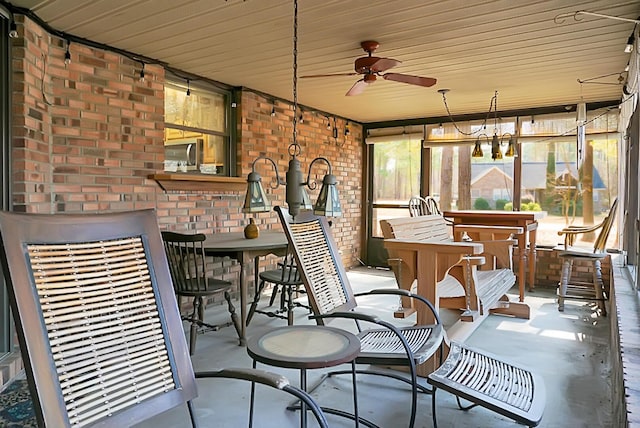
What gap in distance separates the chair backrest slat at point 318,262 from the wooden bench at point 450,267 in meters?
0.68

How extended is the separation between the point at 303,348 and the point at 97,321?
2.35 feet

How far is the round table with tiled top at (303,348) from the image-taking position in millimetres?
1522

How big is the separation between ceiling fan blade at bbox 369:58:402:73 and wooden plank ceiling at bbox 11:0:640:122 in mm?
172

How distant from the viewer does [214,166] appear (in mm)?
4707

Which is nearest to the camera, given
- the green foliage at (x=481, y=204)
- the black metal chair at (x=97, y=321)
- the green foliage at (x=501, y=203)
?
the black metal chair at (x=97, y=321)

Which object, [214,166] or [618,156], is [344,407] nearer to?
[214,166]

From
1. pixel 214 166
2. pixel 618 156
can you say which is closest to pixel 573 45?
pixel 618 156

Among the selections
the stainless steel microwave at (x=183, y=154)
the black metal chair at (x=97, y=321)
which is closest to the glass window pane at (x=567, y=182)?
the stainless steel microwave at (x=183, y=154)

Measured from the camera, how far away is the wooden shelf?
395 cm

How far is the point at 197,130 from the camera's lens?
448cm

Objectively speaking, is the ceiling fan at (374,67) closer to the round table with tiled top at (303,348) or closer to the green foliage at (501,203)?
the round table with tiled top at (303,348)

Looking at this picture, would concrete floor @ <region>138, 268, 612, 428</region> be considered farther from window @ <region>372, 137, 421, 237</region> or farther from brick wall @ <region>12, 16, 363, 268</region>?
window @ <region>372, 137, 421, 237</region>

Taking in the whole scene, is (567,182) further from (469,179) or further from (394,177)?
(394,177)

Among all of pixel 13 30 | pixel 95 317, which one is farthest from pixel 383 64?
pixel 95 317
